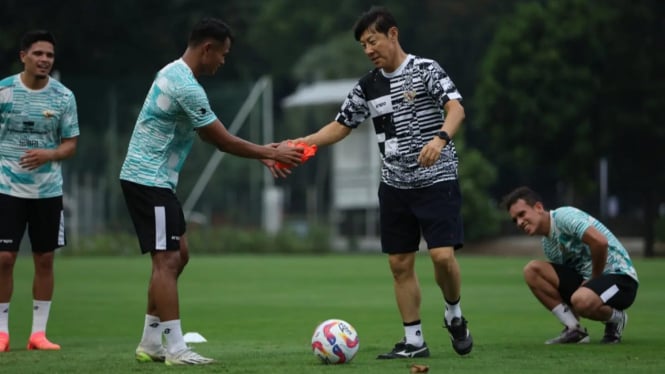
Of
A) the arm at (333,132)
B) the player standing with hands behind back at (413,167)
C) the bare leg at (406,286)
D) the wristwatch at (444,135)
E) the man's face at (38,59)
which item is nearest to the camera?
the wristwatch at (444,135)

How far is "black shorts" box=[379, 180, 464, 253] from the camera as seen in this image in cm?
962

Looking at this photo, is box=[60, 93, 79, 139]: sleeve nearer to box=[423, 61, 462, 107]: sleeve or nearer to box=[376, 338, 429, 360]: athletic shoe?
box=[423, 61, 462, 107]: sleeve

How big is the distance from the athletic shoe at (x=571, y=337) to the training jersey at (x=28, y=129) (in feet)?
14.7

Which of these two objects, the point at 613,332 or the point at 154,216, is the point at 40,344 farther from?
the point at 613,332

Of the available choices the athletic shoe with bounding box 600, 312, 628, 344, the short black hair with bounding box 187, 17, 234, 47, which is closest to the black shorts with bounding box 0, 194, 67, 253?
the short black hair with bounding box 187, 17, 234, 47

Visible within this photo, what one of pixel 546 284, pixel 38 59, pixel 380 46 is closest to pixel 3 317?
pixel 38 59

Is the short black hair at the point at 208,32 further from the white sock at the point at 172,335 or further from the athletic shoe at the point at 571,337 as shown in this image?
the athletic shoe at the point at 571,337

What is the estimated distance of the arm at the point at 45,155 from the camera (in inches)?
431

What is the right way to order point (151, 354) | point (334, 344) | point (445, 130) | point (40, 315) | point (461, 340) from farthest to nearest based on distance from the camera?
point (40, 315), point (461, 340), point (151, 354), point (445, 130), point (334, 344)

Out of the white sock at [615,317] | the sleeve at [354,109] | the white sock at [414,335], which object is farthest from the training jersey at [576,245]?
the sleeve at [354,109]

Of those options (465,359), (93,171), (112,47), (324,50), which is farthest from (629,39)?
(465,359)

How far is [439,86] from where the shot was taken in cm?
955

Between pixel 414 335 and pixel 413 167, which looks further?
pixel 414 335

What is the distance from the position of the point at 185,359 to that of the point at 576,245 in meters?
3.86
